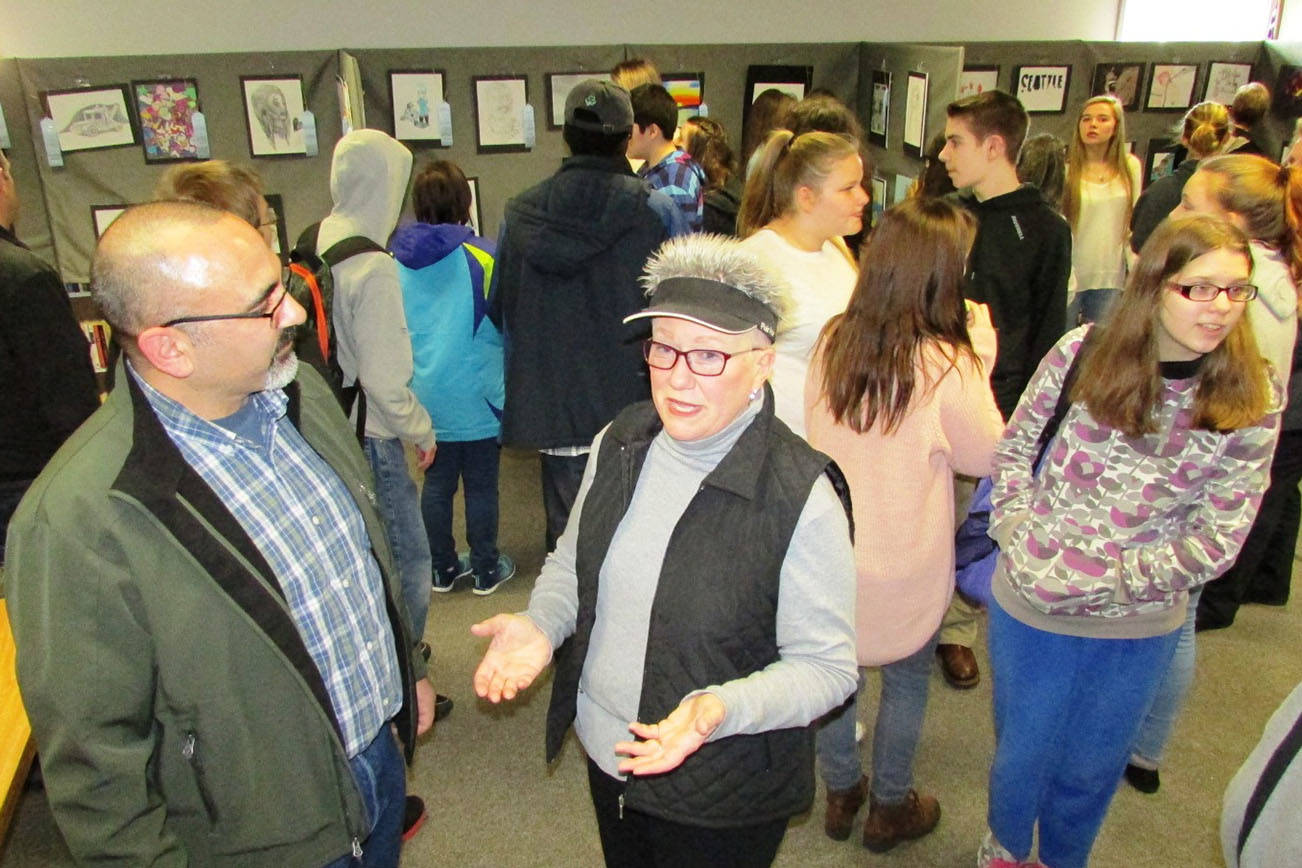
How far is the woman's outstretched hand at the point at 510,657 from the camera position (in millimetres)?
1502

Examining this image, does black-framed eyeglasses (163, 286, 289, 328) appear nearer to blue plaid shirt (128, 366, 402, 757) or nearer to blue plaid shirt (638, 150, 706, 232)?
blue plaid shirt (128, 366, 402, 757)

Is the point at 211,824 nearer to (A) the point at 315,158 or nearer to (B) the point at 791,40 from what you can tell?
(A) the point at 315,158

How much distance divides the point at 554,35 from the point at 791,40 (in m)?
1.47

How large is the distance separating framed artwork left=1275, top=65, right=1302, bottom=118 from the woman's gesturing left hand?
6.18 metres

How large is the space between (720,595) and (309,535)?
2.15ft

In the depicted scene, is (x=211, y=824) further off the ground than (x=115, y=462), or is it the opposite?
(x=115, y=462)

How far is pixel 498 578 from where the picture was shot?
3705 millimetres

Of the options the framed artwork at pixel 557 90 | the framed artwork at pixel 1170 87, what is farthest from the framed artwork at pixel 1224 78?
the framed artwork at pixel 557 90

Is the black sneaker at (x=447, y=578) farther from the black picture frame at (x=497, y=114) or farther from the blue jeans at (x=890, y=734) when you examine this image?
the black picture frame at (x=497, y=114)

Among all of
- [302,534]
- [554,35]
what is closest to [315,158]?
[554,35]

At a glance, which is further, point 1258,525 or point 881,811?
point 1258,525

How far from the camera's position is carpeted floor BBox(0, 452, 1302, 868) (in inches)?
98.3

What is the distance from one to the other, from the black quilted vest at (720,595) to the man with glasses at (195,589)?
1.44 ft

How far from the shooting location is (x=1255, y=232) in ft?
8.27
